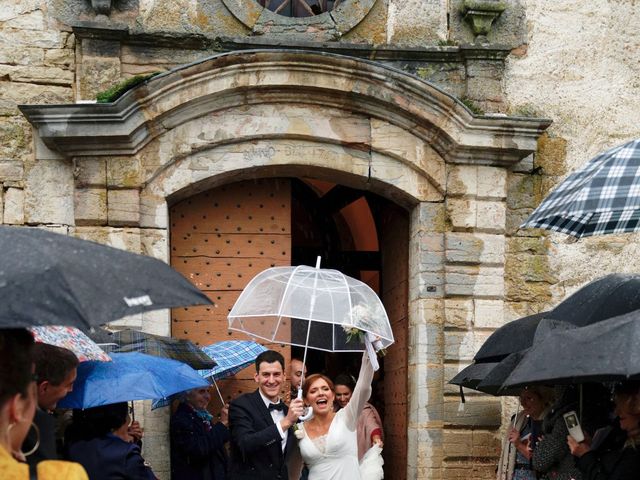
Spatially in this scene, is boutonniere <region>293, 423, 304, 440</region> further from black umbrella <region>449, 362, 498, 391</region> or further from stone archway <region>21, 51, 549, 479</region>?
stone archway <region>21, 51, 549, 479</region>

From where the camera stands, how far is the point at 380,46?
861 centimetres

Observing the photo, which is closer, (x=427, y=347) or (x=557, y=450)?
(x=557, y=450)

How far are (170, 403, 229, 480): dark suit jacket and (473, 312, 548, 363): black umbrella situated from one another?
1.67 metres

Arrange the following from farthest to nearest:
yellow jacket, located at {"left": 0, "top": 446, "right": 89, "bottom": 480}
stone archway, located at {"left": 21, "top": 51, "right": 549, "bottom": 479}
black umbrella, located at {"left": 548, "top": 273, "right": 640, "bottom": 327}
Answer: stone archway, located at {"left": 21, "top": 51, "right": 549, "bottom": 479} → black umbrella, located at {"left": 548, "top": 273, "right": 640, "bottom": 327} → yellow jacket, located at {"left": 0, "top": 446, "right": 89, "bottom": 480}

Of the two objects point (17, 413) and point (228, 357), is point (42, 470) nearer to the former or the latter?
point (17, 413)

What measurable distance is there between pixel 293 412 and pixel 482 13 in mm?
3840

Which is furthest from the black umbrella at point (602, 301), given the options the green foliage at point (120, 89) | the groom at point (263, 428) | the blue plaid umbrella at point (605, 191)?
the green foliage at point (120, 89)

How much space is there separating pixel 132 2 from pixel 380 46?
6.06 feet

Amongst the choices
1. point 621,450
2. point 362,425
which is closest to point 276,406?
point 362,425

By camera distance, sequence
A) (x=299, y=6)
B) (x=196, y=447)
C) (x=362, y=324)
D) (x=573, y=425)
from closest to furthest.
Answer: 1. (x=573, y=425)
2. (x=362, y=324)
3. (x=196, y=447)
4. (x=299, y=6)

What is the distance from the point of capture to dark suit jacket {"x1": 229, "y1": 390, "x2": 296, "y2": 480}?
21.5 ft

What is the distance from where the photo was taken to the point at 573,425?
5.47m

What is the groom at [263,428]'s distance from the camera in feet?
21.4

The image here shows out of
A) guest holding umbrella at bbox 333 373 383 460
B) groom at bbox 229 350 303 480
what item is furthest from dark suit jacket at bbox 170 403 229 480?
guest holding umbrella at bbox 333 373 383 460
